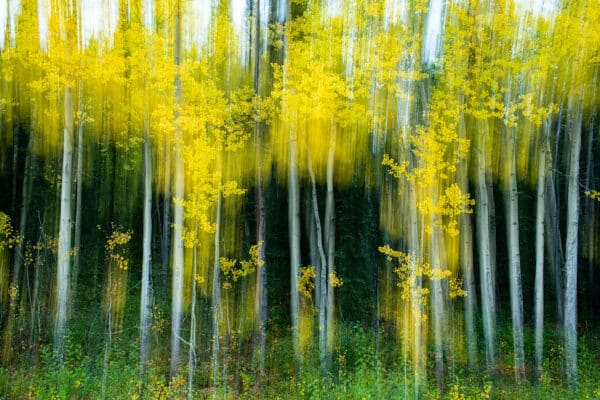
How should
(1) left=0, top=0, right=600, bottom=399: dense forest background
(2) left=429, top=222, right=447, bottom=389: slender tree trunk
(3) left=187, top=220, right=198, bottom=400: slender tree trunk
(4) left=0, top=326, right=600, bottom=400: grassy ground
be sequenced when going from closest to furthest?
1. (4) left=0, top=326, right=600, bottom=400: grassy ground
2. (3) left=187, top=220, right=198, bottom=400: slender tree trunk
3. (2) left=429, top=222, right=447, bottom=389: slender tree trunk
4. (1) left=0, top=0, right=600, bottom=399: dense forest background

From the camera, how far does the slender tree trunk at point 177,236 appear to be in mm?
7389

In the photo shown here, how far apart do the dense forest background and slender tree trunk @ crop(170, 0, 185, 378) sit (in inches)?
1.3

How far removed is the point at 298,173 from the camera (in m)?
8.73

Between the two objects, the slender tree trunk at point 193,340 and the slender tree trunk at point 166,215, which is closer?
the slender tree trunk at point 193,340

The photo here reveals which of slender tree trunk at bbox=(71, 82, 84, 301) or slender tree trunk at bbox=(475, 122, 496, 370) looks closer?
slender tree trunk at bbox=(475, 122, 496, 370)

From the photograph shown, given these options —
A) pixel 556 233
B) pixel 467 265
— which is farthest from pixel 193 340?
pixel 556 233

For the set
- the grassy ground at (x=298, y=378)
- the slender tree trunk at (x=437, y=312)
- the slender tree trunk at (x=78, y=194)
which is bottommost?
the grassy ground at (x=298, y=378)

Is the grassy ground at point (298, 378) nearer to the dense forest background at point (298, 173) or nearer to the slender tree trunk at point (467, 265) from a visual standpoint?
the dense forest background at point (298, 173)

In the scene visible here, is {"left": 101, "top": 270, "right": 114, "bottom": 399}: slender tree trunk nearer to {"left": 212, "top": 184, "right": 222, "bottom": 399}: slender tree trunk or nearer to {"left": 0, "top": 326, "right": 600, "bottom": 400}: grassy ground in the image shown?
{"left": 0, "top": 326, "right": 600, "bottom": 400}: grassy ground

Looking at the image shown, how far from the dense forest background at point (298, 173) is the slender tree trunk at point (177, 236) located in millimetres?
34

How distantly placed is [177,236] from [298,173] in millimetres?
2598

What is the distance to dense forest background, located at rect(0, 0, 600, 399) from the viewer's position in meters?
7.34

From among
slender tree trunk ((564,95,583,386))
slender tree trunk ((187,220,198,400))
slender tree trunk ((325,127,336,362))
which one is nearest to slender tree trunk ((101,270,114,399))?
slender tree trunk ((187,220,198,400))

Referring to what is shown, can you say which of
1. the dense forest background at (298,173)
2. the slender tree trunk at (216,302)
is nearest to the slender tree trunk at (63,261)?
the dense forest background at (298,173)
